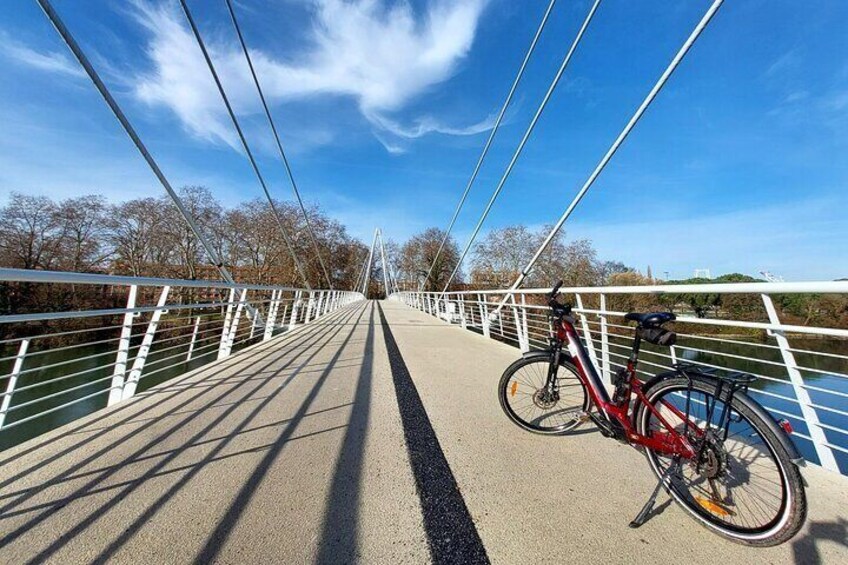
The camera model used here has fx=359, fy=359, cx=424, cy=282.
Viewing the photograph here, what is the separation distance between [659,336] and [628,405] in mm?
430

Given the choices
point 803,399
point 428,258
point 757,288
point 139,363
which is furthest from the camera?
point 428,258

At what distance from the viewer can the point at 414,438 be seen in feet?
7.95

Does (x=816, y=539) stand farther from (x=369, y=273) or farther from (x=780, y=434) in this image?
(x=369, y=273)

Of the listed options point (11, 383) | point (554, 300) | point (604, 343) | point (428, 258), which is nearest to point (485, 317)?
point (604, 343)

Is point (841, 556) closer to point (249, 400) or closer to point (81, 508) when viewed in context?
point (81, 508)

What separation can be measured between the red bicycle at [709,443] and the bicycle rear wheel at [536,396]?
35cm

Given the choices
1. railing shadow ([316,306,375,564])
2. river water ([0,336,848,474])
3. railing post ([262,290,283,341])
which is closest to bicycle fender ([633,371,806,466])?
railing shadow ([316,306,375,564])

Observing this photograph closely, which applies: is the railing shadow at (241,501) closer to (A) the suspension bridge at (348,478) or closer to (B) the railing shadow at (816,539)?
(A) the suspension bridge at (348,478)

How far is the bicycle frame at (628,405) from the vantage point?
1.73m

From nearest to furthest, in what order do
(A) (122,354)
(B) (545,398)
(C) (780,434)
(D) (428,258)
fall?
(C) (780,434) < (B) (545,398) < (A) (122,354) < (D) (428,258)

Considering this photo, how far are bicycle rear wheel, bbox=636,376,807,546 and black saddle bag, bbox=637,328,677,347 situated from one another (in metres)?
0.19

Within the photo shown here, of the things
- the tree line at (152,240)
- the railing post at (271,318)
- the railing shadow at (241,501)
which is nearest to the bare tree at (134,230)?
the tree line at (152,240)

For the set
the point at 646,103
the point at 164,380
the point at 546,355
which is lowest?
the point at 164,380

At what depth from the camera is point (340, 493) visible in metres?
1.78
